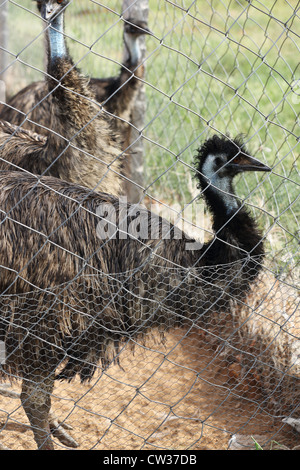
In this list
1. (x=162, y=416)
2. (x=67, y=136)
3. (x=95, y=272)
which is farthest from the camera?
(x=67, y=136)

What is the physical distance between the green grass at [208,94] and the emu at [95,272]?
241 mm

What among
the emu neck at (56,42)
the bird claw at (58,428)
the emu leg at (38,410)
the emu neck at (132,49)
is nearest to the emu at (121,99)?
the emu neck at (132,49)

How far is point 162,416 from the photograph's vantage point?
3.30 metres

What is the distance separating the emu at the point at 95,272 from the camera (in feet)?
8.26

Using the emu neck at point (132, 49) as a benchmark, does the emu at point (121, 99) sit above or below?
below

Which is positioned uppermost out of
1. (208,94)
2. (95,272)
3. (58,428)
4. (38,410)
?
(208,94)

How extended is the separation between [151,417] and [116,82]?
278cm

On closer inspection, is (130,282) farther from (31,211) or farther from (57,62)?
(57,62)

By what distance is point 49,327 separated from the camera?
2523 millimetres

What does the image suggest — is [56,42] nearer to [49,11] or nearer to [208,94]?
[49,11]

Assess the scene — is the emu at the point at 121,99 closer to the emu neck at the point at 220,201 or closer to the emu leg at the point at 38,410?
the emu neck at the point at 220,201

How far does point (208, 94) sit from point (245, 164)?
2.93 m

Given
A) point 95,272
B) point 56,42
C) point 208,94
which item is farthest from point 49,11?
point 208,94
